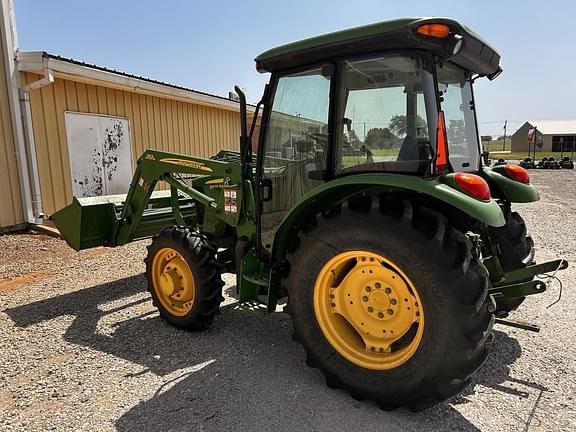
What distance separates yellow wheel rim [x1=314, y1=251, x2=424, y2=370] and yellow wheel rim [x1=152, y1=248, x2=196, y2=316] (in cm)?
143

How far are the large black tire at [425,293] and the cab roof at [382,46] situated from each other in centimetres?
95

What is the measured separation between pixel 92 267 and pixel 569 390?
5.57 m

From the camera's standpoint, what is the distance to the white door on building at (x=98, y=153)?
7984 mm

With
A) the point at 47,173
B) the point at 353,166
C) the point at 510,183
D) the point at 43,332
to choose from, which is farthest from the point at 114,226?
the point at 510,183

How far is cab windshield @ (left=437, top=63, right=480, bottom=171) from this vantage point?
301 cm

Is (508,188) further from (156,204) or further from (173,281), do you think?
(156,204)

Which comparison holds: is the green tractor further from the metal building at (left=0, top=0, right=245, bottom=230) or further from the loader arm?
the metal building at (left=0, top=0, right=245, bottom=230)

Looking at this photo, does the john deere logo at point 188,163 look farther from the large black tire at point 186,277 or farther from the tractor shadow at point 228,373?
the tractor shadow at point 228,373

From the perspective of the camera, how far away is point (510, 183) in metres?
3.60

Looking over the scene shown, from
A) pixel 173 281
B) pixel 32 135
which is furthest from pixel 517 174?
pixel 32 135

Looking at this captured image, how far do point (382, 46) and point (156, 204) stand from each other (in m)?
3.45

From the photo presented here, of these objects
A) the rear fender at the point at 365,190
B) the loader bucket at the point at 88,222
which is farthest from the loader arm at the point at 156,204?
the rear fender at the point at 365,190

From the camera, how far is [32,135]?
7.21 meters

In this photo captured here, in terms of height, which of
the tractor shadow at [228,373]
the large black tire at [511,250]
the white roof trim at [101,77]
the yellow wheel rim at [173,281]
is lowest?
the tractor shadow at [228,373]
